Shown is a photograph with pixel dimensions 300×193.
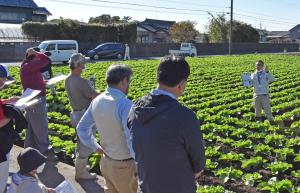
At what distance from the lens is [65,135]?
345 inches

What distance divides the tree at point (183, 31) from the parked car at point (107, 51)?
90.6ft

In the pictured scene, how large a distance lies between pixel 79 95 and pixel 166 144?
11.1ft

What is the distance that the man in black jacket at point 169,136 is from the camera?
285cm

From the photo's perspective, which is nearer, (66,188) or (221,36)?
(66,188)

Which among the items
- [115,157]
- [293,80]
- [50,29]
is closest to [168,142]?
[115,157]

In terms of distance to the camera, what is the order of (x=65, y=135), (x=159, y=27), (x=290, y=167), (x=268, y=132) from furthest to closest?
(x=159, y=27) → (x=268, y=132) → (x=65, y=135) → (x=290, y=167)

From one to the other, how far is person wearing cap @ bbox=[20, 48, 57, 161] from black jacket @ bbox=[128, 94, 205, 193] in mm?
4121

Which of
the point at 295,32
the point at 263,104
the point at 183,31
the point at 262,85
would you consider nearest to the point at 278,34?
the point at 295,32

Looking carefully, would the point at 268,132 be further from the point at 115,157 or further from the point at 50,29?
the point at 50,29

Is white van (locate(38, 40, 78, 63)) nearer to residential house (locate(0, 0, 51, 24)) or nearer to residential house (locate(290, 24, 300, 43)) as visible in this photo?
residential house (locate(0, 0, 51, 24))

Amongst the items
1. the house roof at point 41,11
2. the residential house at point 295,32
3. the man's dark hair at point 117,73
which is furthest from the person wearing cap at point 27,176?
the residential house at point 295,32

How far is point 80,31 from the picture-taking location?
4406 cm

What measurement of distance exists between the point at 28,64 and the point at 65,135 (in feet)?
7.42

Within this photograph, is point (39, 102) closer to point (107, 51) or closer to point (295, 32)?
point (107, 51)
